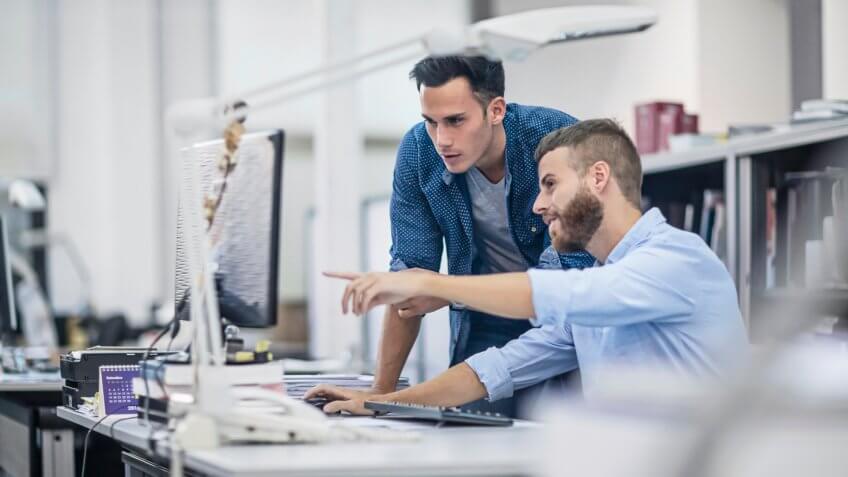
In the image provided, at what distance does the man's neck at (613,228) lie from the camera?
82.3 inches

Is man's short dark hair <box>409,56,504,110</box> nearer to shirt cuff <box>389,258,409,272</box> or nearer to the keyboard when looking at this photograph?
shirt cuff <box>389,258,409,272</box>

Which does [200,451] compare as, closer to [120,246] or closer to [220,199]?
[220,199]

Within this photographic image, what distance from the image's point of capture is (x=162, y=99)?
775 centimetres

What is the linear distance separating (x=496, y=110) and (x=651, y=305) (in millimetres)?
785

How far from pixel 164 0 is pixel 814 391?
23.8ft

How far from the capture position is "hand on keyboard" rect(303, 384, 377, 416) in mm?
2131

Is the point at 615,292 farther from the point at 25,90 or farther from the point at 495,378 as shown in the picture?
the point at 25,90

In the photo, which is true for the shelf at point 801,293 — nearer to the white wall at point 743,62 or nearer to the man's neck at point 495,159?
the man's neck at point 495,159

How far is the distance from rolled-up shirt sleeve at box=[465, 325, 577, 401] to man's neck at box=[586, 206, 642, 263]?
0.26 meters

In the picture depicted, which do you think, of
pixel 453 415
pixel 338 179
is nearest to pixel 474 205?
pixel 453 415

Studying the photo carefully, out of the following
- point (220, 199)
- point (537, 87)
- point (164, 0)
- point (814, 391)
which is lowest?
point (814, 391)

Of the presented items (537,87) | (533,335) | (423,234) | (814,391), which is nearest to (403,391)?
(533,335)

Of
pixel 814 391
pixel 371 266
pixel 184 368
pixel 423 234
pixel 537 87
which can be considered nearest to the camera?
pixel 814 391

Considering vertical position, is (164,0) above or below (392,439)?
above
